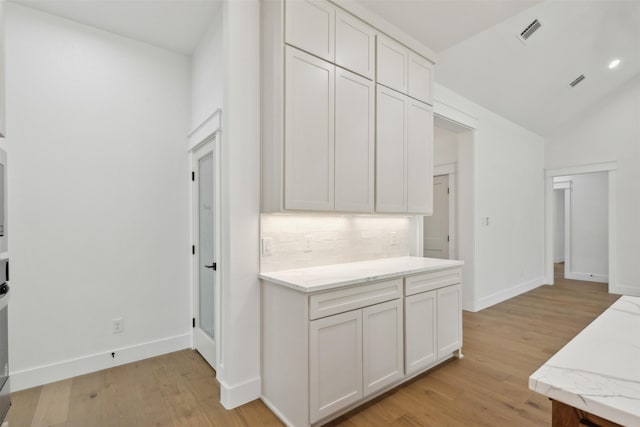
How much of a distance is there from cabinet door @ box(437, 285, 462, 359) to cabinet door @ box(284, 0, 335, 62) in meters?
2.30

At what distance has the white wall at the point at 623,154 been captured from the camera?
554 centimetres

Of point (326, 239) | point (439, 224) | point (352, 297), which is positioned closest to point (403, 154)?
point (326, 239)

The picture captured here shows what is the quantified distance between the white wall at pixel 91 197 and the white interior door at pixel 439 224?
3.89 meters

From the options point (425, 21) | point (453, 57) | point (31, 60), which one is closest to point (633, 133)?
point (453, 57)

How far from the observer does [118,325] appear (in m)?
2.96

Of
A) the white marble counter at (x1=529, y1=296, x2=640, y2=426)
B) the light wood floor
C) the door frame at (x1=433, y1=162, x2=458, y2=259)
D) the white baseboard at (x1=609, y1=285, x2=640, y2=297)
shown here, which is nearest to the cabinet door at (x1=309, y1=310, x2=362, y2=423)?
the light wood floor

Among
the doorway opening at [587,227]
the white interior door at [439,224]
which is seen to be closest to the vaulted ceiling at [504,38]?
the white interior door at [439,224]

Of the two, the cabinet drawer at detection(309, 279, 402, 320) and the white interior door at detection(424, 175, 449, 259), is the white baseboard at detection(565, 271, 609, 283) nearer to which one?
the white interior door at detection(424, 175, 449, 259)

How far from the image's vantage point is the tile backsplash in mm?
2537

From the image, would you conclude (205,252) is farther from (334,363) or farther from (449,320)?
(449,320)

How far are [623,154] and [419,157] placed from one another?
5.08 m

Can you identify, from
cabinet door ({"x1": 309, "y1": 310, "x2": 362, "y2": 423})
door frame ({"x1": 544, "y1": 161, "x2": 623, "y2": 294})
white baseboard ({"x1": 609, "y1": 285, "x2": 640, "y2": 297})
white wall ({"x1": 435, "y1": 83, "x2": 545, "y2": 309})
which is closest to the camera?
cabinet door ({"x1": 309, "y1": 310, "x2": 362, "y2": 423})

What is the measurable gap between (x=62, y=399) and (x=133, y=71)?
290cm

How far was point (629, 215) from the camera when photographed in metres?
5.59
